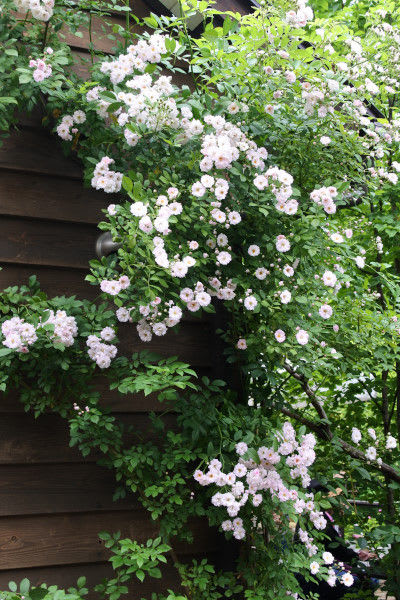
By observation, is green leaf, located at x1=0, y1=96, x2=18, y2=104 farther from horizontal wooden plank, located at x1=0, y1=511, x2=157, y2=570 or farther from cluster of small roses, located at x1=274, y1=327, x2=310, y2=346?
horizontal wooden plank, located at x1=0, y1=511, x2=157, y2=570

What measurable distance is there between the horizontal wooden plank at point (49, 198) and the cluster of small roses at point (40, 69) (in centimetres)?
40

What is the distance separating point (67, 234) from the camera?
2.49m

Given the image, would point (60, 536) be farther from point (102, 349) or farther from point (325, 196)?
point (325, 196)

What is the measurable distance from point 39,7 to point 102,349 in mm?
1138

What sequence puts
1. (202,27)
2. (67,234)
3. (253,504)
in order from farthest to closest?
1. (202,27)
2. (67,234)
3. (253,504)

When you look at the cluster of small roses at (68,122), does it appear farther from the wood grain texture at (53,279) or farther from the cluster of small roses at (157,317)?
the cluster of small roses at (157,317)

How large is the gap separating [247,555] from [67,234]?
1398 millimetres

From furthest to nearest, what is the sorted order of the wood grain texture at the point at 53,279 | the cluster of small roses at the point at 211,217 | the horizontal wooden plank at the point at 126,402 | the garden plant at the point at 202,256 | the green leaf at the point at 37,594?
the horizontal wooden plank at the point at 126,402 → the wood grain texture at the point at 53,279 → the garden plant at the point at 202,256 → the cluster of small roses at the point at 211,217 → the green leaf at the point at 37,594

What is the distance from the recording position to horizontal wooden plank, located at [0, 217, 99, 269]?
2393mm

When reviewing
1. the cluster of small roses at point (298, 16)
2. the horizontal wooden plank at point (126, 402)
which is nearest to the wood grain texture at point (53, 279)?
the horizontal wooden plank at point (126, 402)

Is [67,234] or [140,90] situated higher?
[140,90]

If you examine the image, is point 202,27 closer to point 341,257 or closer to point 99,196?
point 99,196

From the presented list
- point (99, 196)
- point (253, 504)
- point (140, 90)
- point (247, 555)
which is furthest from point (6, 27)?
point (247, 555)

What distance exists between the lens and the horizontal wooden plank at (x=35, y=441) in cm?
231
